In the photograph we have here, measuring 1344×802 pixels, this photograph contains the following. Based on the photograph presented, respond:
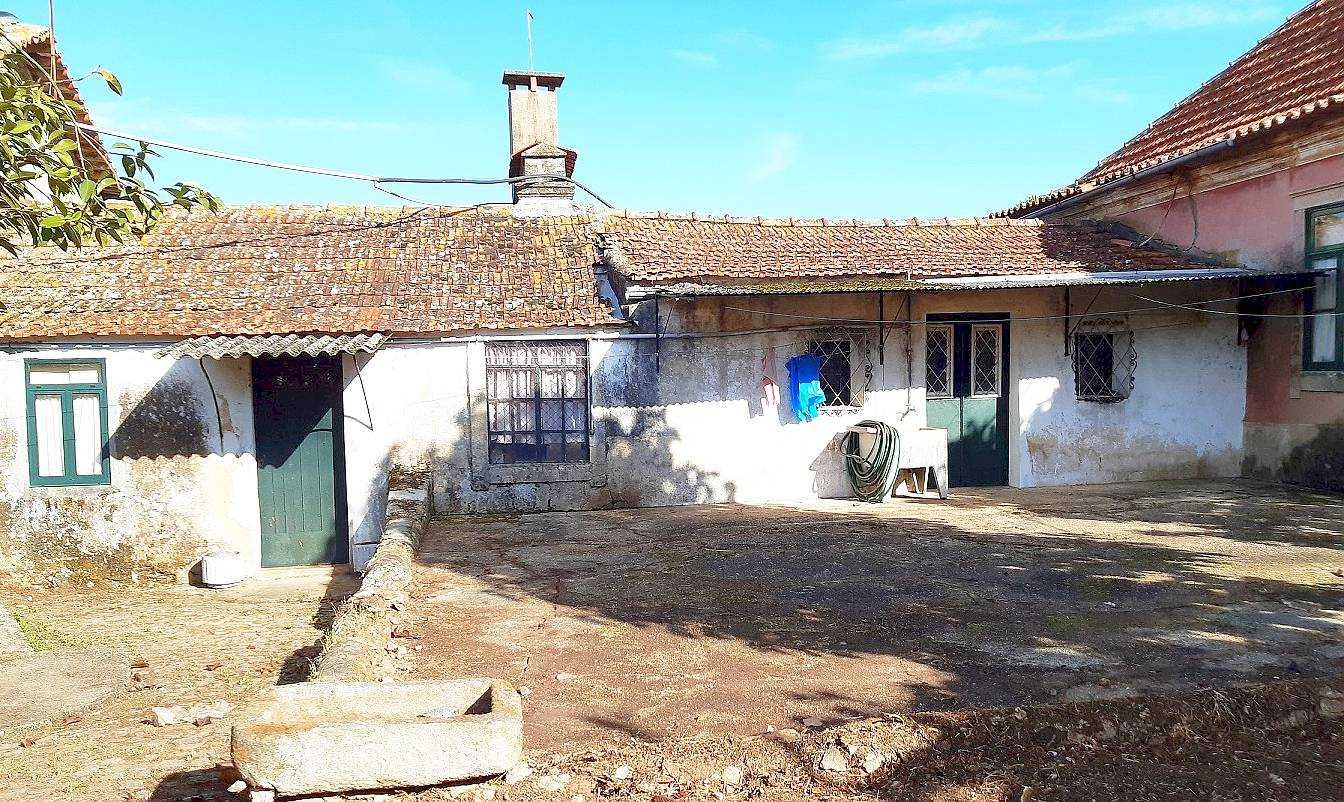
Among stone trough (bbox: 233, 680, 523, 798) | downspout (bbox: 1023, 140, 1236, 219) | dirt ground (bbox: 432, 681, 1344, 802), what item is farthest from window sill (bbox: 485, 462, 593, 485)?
downspout (bbox: 1023, 140, 1236, 219)

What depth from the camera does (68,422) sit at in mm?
9539

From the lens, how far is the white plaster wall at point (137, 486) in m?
9.44

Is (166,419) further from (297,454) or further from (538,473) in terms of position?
(538,473)

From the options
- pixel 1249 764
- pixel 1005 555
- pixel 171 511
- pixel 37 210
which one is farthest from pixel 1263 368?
pixel 171 511

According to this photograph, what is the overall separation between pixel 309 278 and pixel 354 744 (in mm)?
8421

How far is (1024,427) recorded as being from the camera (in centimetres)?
1102

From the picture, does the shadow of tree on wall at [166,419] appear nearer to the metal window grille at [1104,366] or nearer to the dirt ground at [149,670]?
the dirt ground at [149,670]

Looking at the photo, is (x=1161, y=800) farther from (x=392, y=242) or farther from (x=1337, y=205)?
→ (x=392, y=242)

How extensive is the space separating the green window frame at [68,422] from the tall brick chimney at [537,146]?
5.86 meters

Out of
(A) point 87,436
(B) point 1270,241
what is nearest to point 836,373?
(B) point 1270,241

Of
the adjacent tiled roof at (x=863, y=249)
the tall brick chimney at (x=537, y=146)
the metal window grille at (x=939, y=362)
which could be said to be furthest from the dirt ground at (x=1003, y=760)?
the tall brick chimney at (x=537, y=146)

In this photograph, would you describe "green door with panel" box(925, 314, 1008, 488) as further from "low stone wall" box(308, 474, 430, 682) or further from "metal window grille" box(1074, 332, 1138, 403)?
"low stone wall" box(308, 474, 430, 682)

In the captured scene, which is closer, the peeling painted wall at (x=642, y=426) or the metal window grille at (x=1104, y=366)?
the peeling painted wall at (x=642, y=426)

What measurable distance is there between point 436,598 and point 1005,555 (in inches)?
188
